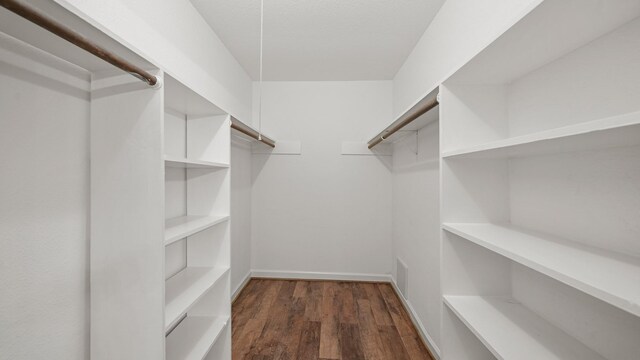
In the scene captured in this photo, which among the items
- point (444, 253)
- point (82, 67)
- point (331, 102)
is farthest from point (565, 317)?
point (331, 102)

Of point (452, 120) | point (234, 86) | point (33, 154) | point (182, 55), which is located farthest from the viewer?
point (234, 86)

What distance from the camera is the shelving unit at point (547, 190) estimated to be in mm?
632

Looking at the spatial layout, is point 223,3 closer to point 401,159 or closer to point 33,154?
point 33,154

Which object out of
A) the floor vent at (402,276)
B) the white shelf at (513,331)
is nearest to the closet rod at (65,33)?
the white shelf at (513,331)

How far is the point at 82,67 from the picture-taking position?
0.92m

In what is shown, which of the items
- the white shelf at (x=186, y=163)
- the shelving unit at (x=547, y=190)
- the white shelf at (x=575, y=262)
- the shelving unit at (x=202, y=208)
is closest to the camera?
the white shelf at (x=575, y=262)

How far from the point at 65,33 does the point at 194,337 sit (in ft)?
4.90

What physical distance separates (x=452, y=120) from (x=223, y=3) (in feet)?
5.71

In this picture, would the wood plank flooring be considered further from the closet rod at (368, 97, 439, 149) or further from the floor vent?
the closet rod at (368, 97, 439, 149)

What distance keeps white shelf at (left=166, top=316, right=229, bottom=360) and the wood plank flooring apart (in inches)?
16.9

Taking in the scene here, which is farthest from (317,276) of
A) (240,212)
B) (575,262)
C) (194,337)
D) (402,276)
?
(575,262)

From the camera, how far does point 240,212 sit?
273 cm

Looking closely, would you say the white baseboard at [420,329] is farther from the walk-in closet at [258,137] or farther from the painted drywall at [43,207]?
the painted drywall at [43,207]

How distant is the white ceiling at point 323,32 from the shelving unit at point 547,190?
112cm
